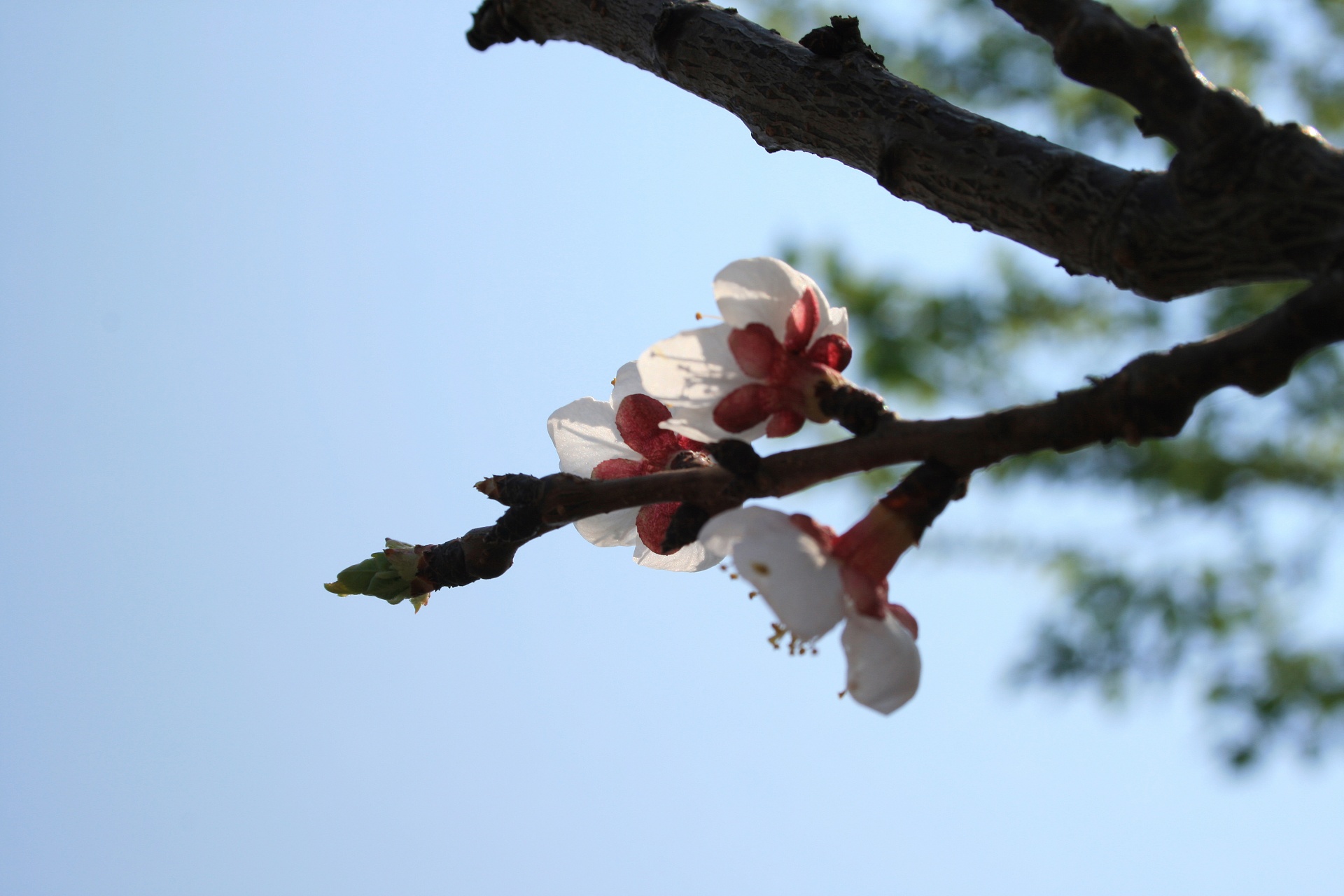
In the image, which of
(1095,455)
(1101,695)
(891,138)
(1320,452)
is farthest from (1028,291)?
(891,138)

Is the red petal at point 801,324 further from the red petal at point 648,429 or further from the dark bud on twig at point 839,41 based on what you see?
the dark bud on twig at point 839,41

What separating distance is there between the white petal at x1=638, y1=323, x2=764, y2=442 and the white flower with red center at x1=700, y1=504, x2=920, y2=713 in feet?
0.49

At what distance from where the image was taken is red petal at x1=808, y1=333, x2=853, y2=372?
0.94 meters

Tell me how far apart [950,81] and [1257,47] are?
166 cm

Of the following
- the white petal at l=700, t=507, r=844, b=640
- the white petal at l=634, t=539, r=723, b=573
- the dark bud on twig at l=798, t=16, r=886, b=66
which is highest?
the dark bud on twig at l=798, t=16, r=886, b=66

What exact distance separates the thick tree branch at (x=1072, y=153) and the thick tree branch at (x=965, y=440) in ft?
0.27

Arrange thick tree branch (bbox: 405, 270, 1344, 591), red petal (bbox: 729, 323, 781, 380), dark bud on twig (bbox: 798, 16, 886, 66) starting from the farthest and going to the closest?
1. dark bud on twig (bbox: 798, 16, 886, 66)
2. red petal (bbox: 729, 323, 781, 380)
3. thick tree branch (bbox: 405, 270, 1344, 591)

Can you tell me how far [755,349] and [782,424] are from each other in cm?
8

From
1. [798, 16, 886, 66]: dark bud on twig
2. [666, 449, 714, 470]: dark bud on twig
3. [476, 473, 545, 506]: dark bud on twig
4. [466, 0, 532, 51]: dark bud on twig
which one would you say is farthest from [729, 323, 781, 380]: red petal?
[466, 0, 532, 51]: dark bud on twig

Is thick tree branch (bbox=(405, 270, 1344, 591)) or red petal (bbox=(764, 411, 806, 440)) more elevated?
red petal (bbox=(764, 411, 806, 440))

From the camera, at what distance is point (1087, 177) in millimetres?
800

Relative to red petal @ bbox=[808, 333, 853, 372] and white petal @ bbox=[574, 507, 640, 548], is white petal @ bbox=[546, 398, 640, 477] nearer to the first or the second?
white petal @ bbox=[574, 507, 640, 548]

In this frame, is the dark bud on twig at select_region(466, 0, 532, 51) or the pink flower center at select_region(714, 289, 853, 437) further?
the dark bud on twig at select_region(466, 0, 532, 51)

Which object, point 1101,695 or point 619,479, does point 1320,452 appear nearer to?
point 1101,695
